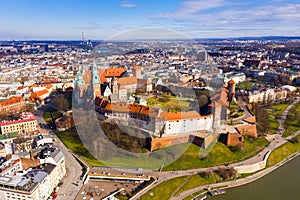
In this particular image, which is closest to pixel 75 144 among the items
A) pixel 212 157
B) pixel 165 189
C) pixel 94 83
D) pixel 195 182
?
pixel 94 83

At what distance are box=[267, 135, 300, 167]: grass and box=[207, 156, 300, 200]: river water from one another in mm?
927

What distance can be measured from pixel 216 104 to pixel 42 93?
84.7 feet

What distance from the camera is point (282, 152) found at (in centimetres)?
2677

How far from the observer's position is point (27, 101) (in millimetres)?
38094

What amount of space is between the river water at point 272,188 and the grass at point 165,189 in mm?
2444

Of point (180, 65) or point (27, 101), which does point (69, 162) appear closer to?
point (27, 101)

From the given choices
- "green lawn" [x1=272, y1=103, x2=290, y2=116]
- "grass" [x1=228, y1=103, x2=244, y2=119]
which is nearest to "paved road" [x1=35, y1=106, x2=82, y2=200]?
"grass" [x1=228, y1=103, x2=244, y2=119]

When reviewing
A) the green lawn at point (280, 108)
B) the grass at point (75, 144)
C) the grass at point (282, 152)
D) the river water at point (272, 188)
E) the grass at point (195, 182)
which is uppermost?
the green lawn at point (280, 108)

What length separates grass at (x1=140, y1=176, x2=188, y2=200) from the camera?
748 inches

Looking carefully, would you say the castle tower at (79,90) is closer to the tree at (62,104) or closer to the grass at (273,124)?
the tree at (62,104)

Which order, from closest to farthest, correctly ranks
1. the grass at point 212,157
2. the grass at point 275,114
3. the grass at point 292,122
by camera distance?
the grass at point 212,157 < the grass at point 292,122 < the grass at point 275,114

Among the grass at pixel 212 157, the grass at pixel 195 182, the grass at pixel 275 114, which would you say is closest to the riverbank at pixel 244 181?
the grass at pixel 195 182

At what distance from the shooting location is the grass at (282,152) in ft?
83.2

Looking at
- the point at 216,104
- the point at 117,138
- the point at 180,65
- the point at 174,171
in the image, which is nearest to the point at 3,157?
the point at 117,138
